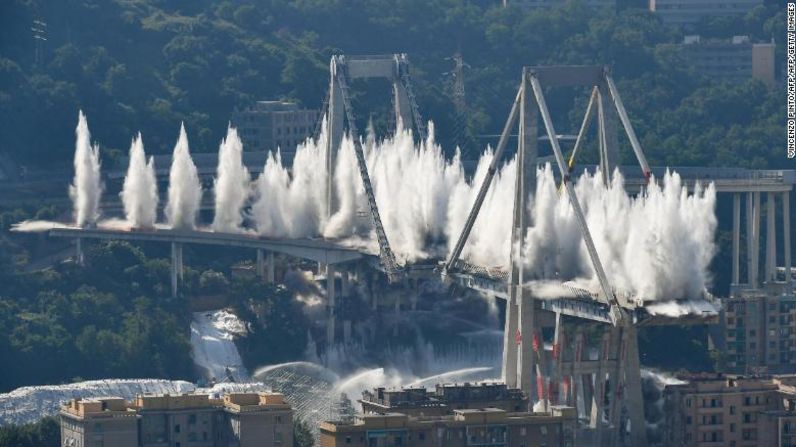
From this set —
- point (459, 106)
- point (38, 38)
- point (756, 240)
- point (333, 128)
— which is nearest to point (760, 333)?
point (756, 240)

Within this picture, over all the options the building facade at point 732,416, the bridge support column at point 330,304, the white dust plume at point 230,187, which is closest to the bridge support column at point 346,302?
the bridge support column at point 330,304

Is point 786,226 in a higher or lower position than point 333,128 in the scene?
lower

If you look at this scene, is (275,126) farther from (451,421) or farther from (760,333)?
(451,421)

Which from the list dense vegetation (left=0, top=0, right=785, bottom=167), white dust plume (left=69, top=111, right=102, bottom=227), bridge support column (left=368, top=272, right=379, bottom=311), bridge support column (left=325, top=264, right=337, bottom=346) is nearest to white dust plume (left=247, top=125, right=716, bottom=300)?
bridge support column (left=368, top=272, right=379, bottom=311)

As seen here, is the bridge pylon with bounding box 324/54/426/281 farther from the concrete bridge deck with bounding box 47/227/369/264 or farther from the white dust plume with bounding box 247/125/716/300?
the concrete bridge deck with bounding box 47/227/369/264

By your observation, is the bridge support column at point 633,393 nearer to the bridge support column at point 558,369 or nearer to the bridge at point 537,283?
the bridge at point 537,283
